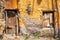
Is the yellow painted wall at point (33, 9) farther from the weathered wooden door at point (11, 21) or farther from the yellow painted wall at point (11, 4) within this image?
the weathered wooden door at point (11, 21)

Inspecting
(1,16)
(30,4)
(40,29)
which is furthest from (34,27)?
(1,16)

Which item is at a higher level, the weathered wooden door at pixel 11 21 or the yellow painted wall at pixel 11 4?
the yellow painted wall at pixel 11 4

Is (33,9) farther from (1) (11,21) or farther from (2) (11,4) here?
(1) (11,21)

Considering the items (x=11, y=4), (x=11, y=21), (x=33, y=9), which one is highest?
(x=11, y=4)

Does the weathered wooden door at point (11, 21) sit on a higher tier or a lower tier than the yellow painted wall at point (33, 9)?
lower

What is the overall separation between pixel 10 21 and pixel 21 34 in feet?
2.94

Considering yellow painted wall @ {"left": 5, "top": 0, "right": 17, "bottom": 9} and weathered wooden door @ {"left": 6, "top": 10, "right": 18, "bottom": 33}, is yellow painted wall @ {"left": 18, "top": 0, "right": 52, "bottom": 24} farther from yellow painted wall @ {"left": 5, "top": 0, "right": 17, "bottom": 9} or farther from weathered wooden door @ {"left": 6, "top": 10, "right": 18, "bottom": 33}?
weathered wooden door @ {"left": 6, "top": 10, "right": 18, "bottom": 33}

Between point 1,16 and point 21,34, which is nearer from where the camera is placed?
point 1,16

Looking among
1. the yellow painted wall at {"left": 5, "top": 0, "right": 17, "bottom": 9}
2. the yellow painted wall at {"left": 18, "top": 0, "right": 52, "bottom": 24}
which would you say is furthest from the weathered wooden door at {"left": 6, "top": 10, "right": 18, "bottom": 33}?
the yellow painted wall at {"left": 18, "top": 0, "right": 52, "bottom": 24}

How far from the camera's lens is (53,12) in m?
11.9

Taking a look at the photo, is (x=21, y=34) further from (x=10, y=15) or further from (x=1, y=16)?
(x=1, y=16)

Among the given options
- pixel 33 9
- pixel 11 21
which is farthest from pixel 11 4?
pixel 33 9

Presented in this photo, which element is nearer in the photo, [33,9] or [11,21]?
[33,9]

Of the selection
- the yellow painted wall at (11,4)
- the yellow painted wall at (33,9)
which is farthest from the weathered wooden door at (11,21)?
the yellow painted wall at (33,9)
